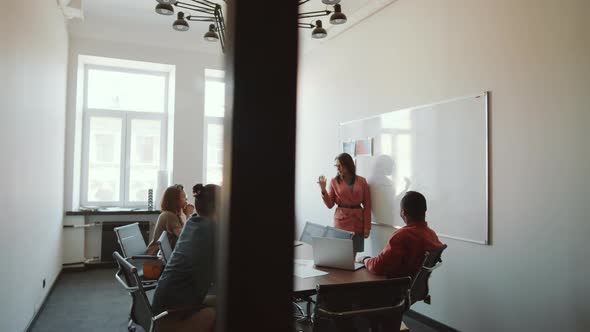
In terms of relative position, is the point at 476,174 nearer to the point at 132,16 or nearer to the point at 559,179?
the point at 559,179

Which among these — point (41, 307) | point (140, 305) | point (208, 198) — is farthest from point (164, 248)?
point (208, 198)

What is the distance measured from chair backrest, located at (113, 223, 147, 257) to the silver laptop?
67.6 inches

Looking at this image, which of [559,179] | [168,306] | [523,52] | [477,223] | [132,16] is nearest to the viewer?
[168,306]

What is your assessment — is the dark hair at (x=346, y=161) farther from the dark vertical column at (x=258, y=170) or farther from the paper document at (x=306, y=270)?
the dark vertical column at (x=258, y=170)

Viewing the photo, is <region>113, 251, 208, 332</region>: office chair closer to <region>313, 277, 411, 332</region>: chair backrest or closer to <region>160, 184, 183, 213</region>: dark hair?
<region>313, 277, 411, 332</region>: chair backrest

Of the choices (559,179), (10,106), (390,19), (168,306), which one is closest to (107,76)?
(10,106)

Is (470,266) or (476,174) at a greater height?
(476,174)

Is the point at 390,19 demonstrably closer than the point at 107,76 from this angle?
Yes

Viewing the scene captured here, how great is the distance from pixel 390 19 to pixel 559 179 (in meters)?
2.33

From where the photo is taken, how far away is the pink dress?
3.92 m

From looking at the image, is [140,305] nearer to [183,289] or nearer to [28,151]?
[183,289]

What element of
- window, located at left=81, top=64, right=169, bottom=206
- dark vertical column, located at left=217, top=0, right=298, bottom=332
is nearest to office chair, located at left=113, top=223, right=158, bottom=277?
window, located at left=81, top=64, right=169, bottom=206

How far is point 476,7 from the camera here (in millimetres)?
3002

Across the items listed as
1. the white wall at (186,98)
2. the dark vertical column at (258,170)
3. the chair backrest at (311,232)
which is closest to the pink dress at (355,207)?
the chair backrest at (311,232)
